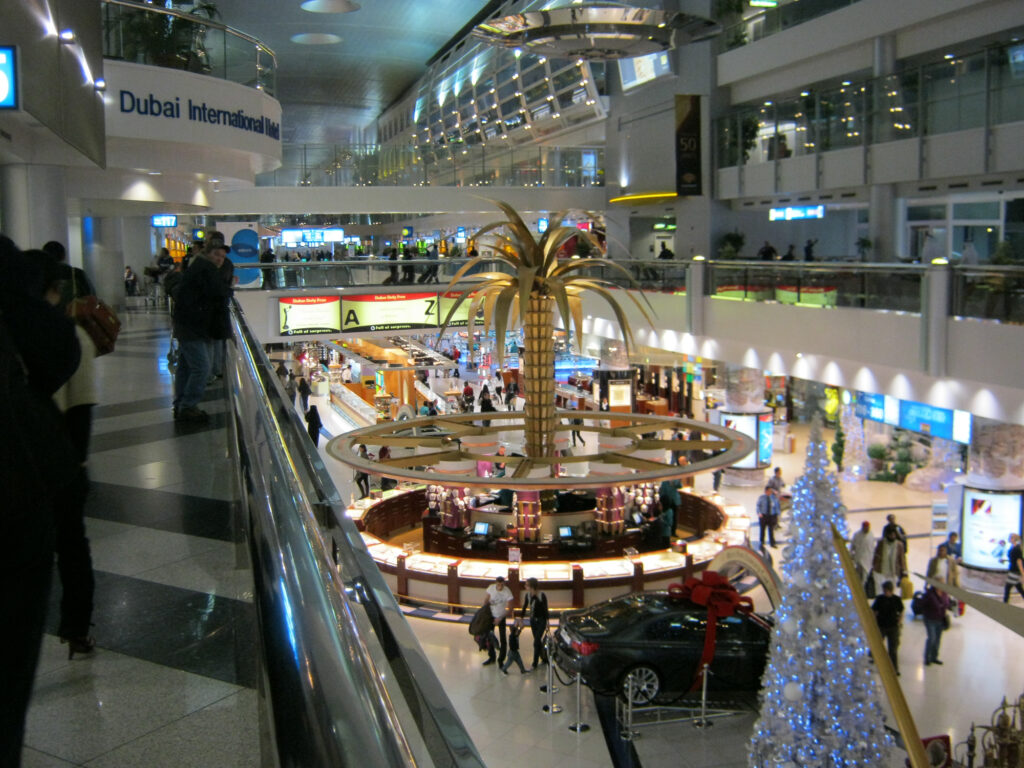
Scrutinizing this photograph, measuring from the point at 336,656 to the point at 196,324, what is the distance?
7052mm

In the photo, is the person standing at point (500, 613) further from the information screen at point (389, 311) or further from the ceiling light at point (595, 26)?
the information screen at point (389, 311)

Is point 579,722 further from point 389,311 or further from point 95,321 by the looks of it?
point 389,311

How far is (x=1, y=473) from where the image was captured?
1.38 metres

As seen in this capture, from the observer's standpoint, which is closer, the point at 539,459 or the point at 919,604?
the point at 539,459

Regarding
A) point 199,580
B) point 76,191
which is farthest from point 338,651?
point 76,191

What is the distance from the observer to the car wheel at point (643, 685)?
11.2 meters

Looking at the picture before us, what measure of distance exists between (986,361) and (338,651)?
43.5ft

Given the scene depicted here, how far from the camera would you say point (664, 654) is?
11.2 m

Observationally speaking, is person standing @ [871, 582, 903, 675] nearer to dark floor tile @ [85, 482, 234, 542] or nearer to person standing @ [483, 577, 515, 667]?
person standing @ [483, 577, 515, 667]

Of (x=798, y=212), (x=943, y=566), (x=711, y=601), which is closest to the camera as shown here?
(x=711, y=601)

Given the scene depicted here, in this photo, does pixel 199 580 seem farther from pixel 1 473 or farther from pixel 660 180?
pixel 660 180

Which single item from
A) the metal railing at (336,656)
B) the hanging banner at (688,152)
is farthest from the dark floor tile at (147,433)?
the hanging banner at (688,152)

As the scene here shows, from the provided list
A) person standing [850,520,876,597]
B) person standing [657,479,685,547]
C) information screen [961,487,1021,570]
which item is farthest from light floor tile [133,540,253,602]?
person standing [657,479,685,547]

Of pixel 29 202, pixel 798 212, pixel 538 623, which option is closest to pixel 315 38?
pixel 798 212
